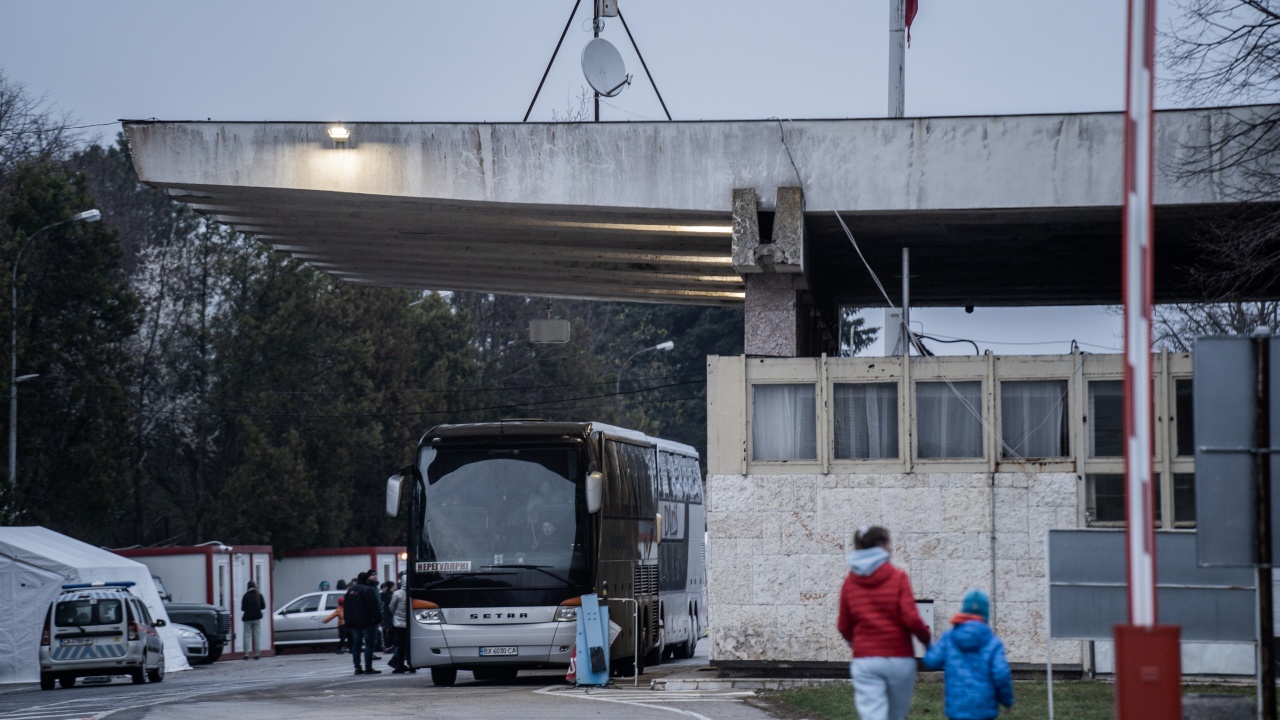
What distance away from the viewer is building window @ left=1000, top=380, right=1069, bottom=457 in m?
19.9

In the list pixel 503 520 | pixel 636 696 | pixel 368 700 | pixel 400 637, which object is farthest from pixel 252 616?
pixel 636 696

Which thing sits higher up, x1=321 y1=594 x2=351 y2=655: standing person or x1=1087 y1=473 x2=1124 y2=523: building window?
x1=1087 y1=473 x2=1124 y2=523: building window

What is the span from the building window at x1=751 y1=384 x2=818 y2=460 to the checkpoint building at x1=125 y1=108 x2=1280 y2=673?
3 cm

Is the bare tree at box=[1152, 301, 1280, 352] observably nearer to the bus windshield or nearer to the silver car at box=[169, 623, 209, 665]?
the bus windshield

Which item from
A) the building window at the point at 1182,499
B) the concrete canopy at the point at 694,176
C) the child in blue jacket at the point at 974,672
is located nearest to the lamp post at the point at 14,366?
the concrete canopy at the point at 694,176

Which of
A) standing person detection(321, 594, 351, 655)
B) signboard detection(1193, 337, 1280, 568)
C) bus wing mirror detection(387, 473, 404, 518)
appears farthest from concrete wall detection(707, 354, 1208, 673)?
standing person detection(321, 594, 351, 655)

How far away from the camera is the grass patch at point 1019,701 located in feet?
51.3

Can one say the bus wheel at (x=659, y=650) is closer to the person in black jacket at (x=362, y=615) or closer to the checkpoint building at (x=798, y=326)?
the person in black jacket at (x=362, y=615)

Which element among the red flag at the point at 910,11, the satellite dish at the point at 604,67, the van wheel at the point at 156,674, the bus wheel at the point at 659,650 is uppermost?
the red flag at the point at 910,11

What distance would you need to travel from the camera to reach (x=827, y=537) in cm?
1995

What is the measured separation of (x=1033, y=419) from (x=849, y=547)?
263 cm

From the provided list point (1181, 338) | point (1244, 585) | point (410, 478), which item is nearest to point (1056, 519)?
point (1244, 585)

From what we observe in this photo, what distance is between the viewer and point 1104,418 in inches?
777

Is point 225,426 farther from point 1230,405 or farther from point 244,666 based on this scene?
point 1230,405
